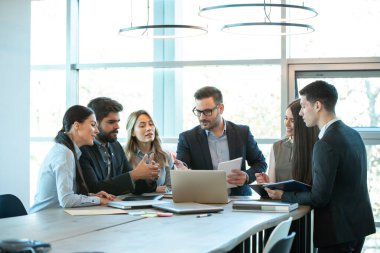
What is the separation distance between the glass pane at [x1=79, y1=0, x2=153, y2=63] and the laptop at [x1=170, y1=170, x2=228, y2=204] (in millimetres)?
3897

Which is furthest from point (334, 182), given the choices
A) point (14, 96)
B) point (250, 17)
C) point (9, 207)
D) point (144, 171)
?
point (14, 96)

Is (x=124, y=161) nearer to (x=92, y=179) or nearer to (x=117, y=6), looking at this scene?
(x=92, y=179)

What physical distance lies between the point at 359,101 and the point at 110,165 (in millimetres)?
3388

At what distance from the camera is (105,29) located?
→ 894 cm

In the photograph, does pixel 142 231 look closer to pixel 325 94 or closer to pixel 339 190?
pixel 339 190

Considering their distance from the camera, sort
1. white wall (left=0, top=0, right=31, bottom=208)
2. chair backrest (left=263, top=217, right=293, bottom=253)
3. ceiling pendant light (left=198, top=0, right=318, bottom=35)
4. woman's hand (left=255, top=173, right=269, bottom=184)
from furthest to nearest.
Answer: white wall (left=0, top=0, right=31, bottom=208), woman's hand (left=255, top=173, right=269, bottom=184), ceiling pendant light (left=198, top=0, right=318, bottom=35), chair backrest (left=263, top=217, right=293, bottom=253)

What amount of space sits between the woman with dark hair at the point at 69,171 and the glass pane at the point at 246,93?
3.33 m

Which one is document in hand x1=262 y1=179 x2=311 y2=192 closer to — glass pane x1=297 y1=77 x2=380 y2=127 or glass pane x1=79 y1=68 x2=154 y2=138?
glass pane x1=297 y1=77 x2=380 y2=127

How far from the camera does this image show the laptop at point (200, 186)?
507 cm

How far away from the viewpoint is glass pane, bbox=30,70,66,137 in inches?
356

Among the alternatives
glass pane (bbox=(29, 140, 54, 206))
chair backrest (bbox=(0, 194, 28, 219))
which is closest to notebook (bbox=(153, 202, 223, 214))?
chair backrest (bbox=(0, 194, 28, 219))

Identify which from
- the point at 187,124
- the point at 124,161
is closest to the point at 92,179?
the point at 124,161

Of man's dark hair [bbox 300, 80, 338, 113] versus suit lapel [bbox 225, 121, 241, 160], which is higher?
man's dark hair [bbox 300, 80, 338, 113]

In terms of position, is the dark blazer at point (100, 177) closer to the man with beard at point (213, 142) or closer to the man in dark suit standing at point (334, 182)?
the man with beard at point (213, 142)
